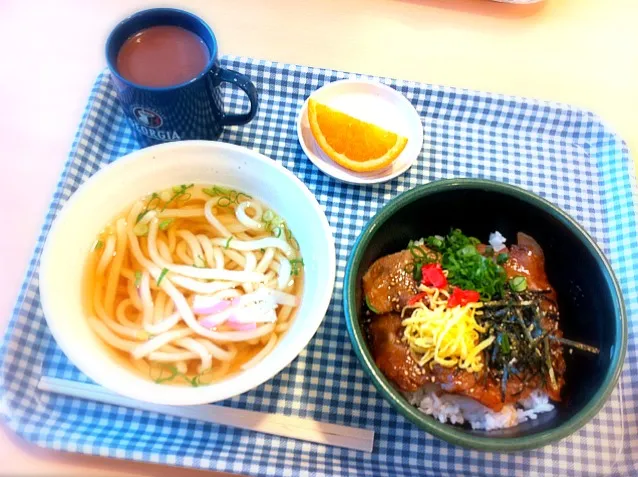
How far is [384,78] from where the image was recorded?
1529 millimetres

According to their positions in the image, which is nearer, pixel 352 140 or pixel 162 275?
pixel 162 275

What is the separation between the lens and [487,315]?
1.07m

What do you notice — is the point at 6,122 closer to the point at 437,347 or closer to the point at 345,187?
the point at 345,187

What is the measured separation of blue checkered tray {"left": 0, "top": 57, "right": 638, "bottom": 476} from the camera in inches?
42.0

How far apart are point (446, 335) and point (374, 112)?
0.71 meters

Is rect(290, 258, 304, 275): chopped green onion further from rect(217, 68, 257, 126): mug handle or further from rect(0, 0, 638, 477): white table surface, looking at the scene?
rect(0, 0, 638, 477): white table surface

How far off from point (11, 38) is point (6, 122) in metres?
0.34

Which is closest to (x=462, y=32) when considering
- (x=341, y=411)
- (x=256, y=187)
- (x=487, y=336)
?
(x=256, y=187)

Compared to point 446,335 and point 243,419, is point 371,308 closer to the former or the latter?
point 446,335

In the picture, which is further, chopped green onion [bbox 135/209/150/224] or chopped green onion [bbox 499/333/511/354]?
chopped green onion [bbox 135/209/150/224]

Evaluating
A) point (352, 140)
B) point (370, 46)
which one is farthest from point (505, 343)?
point (370, 46)

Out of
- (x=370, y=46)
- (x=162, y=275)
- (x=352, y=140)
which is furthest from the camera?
(x=370, y=46)

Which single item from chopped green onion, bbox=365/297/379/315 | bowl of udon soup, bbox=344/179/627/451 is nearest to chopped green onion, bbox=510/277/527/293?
bowl of udon soup, bbox=344/179/627/451

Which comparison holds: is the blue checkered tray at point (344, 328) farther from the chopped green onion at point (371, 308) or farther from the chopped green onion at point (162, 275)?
the chopped green onion at point (162, 275)
